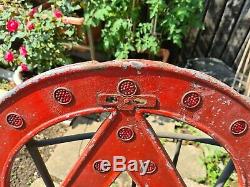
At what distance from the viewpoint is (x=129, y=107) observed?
1.12 m

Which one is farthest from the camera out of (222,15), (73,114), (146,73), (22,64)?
(222,15)

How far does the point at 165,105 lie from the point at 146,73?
0.45ft

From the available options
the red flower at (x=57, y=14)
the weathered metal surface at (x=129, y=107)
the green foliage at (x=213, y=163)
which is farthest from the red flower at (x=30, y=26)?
the weathered metal surface at (x=129, y=107)

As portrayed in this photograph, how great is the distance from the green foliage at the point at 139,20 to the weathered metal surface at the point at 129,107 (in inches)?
89.0

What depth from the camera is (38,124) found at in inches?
46.4

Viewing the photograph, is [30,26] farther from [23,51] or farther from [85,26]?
[85,26]

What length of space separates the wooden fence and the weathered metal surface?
9.23 ft

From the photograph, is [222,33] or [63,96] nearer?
[63,96]

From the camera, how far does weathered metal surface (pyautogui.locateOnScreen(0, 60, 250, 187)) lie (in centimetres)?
105

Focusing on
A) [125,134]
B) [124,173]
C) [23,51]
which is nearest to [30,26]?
[23,51]

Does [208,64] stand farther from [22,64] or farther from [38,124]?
[38,124]

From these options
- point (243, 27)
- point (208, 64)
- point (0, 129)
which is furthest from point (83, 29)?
point (0, 129)

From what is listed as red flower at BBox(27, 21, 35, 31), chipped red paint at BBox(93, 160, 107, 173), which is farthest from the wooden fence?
chipped red paint at BBox(93, 160, 107, 173)

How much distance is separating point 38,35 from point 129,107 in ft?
7.95
